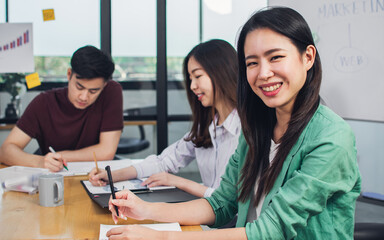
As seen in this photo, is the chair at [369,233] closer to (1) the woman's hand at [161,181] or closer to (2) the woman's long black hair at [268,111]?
(2) the woman's long black hair at [268,111]

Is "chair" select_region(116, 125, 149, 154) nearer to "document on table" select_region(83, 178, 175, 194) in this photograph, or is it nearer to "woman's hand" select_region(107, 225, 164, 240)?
"document on table" select_region(83, 178, 175, 194)

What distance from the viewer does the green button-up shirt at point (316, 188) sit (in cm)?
95

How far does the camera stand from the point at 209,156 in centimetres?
184

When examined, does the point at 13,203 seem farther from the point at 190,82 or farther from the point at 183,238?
the point at 190,82

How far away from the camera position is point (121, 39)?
11.1 ft

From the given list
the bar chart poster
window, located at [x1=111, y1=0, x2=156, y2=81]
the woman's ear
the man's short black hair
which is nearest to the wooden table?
the woman's ear

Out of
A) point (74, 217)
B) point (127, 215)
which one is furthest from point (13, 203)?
point (127, 215)

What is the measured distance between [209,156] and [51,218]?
0.80 metres

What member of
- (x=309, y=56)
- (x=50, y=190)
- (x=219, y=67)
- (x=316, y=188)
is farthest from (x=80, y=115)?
(x=316, y=188)

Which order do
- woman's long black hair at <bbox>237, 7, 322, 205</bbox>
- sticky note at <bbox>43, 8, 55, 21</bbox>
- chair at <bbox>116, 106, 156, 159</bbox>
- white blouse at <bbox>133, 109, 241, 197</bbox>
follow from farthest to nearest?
chair at <bbox>116, 106, 156, 159</bbox>, sticky note at <bbox>43, 8, 55, 21</bbox>, white blouse at <bbox>133, 109, 241, 197</bbox>, woman's long black hair at <bbox>237, 7, 322, 205</bbox>

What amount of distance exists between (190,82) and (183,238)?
105 centimetres

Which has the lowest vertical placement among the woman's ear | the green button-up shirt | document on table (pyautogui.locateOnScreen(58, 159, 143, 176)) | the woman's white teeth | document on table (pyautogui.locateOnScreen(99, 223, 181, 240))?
document on table (pyautogui.locateOnScreen(58, 159, 143, 176))

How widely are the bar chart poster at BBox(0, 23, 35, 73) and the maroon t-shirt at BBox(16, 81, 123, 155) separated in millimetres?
971

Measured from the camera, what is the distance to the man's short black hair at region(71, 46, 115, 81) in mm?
2129
